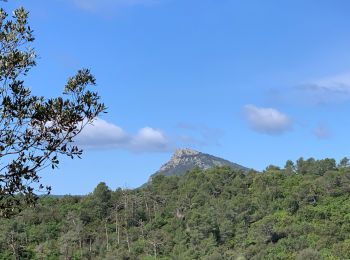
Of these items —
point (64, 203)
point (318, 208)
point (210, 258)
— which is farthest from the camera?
point (64, 203)

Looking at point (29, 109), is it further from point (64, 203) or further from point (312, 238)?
point (64, 203)

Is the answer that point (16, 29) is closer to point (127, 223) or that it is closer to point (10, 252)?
point (10, 252)

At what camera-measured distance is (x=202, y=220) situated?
6619 centimetres

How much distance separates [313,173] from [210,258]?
3529 cm

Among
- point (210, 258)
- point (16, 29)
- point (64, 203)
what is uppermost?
point (64, 203)

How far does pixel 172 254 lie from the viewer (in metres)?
60.6

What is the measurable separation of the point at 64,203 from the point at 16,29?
75149mm

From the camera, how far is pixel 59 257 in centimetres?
5928

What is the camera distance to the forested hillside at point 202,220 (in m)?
58.4

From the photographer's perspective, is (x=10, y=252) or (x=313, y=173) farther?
(x=313, y=173)

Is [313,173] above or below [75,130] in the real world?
above

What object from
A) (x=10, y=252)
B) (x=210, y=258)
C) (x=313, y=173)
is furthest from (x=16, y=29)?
(x=313, y=173)

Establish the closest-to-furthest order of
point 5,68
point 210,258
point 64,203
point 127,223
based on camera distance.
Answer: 1. point 5,68
2. point 210,258
3. point 127,223
4. point 64,203

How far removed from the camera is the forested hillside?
58438 mm
